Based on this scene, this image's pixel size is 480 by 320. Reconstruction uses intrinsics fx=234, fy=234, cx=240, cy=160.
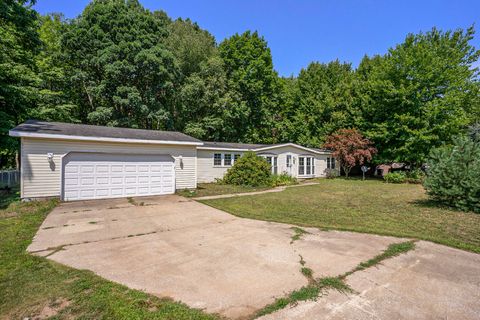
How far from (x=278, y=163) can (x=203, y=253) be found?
14867 millimetres

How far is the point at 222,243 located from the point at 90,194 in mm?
7780

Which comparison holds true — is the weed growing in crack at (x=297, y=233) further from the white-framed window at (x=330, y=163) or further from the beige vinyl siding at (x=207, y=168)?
the white-framed window at (x=330, y=163)

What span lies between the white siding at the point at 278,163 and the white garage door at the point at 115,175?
3931 millimetres

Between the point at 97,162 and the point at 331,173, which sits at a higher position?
the point at 97,162

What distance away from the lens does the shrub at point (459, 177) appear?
8195 millimetres

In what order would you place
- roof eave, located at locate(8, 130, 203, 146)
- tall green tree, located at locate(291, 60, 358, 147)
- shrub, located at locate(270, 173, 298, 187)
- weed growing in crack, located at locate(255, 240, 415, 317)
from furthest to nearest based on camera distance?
tall green tree, located at locate(291, 60, 358, 147), shrub, located at locate(270, 173, 298, 187), roof eave, located at locate(8, 130, 203, 146), weed growing in crack, located at locate(255, 240, 415, 317)

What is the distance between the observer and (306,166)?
20.7m

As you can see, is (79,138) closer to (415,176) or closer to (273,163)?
(273,163)

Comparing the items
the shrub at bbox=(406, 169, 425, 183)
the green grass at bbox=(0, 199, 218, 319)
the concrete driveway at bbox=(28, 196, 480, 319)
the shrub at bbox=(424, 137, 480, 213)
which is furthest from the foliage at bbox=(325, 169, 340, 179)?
the green grass at bbox=(0, 199, 218, 319)

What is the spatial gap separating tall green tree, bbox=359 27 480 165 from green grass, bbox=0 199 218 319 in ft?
68.9

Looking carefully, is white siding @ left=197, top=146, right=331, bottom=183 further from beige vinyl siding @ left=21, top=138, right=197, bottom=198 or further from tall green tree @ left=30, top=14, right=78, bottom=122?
tall green tree @ left=30, top=14, right=78, bottom=122

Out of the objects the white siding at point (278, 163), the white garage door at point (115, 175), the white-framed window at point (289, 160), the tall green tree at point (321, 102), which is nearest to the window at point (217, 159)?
the white siding at point (278, 163)

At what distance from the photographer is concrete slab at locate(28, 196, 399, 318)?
3.19m

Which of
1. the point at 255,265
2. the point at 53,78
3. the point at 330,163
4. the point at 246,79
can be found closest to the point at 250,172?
the point at 255,265
